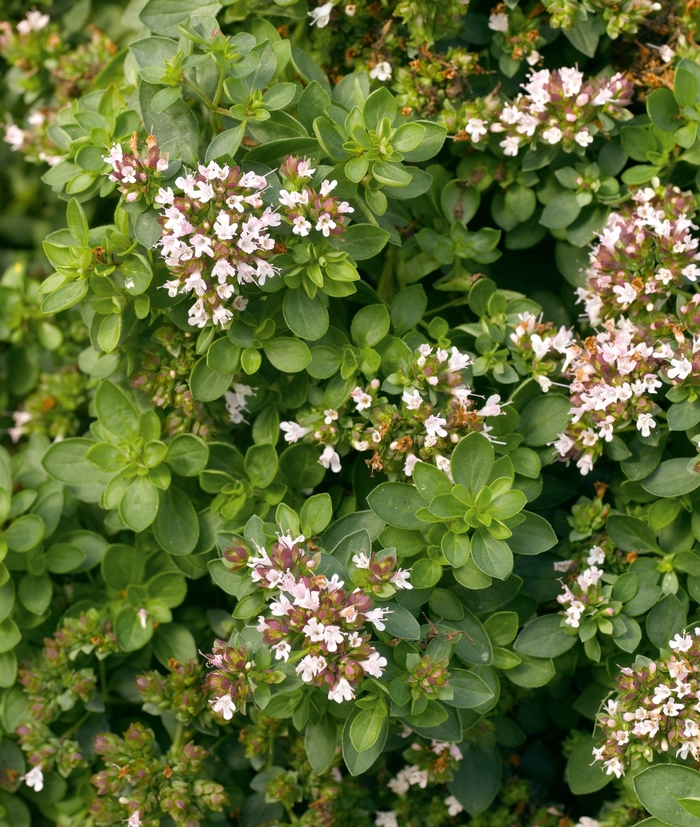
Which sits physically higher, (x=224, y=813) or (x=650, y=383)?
(x=650, y=383)

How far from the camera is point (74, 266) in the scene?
202cm

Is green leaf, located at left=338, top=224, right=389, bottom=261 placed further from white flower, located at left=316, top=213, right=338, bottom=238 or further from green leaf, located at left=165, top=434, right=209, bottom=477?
green leaf, located at left=165, top=434, right=209, bottom=477

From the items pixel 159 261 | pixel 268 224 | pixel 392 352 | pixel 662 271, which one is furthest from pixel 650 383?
pixel 159 261

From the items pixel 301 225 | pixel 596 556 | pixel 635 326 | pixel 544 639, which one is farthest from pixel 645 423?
pixel 301 225

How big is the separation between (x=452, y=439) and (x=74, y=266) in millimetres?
977

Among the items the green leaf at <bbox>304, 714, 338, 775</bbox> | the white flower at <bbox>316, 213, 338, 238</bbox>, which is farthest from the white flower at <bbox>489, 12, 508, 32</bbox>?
the green leaf at <bbox>304, 714, 338, 775</bbox>

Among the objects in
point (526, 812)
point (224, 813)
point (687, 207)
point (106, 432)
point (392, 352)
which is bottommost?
point (526, 812)

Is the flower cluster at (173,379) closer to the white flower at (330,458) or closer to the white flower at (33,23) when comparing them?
the white flower at (330,458)

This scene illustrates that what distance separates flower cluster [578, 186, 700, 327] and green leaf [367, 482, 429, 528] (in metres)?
0.69

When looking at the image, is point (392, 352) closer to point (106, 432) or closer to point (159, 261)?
point (159, 261)

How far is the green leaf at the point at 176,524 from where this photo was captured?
224 centimetres

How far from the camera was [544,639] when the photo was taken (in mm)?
2109

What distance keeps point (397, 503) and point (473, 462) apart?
199 mm

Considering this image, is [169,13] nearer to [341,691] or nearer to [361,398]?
[361,398]
